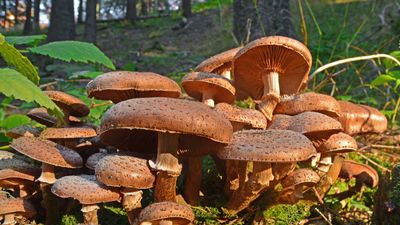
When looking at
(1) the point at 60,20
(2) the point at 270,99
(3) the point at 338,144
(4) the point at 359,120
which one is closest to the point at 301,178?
(3) the point at 338,144

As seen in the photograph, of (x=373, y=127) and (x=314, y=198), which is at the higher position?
(x=373, y=127)

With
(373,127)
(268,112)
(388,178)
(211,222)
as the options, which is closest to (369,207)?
(373,127)

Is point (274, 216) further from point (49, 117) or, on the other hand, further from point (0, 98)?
point (0, 98)

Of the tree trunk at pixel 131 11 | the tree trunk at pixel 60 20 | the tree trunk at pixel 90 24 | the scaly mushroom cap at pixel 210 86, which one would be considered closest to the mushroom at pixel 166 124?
the scaly mushroom cap at pixel 210 86

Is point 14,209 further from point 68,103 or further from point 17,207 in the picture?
point 68,103

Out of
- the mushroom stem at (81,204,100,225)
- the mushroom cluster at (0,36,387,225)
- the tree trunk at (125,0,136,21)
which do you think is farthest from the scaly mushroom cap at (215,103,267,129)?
the tree trunk at (125,0,136,21)

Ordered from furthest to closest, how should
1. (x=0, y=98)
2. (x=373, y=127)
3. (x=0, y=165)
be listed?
(x=0, y=98), (x=373, y=127), (x=0, y=165)

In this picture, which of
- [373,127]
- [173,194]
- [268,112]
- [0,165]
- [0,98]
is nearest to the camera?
[173,194]
